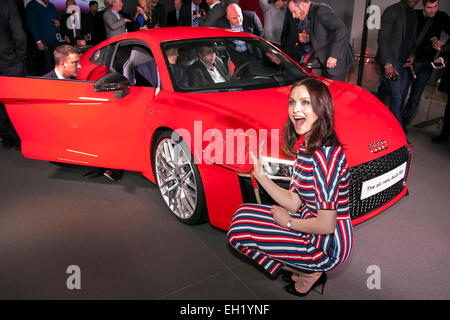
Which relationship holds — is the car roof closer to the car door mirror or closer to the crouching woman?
the car door mirror

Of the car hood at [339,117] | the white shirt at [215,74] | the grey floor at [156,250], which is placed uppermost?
the white shirt at [215,74]

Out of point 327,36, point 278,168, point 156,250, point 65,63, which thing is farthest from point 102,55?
point 327,36

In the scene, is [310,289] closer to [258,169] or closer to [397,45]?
[258,169]

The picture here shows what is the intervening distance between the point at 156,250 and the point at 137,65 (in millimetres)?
1592

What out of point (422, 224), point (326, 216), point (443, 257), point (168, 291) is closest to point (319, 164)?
point (326, 216)

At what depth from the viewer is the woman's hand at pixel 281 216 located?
1.85 metres

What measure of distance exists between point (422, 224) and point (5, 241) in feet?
9.69

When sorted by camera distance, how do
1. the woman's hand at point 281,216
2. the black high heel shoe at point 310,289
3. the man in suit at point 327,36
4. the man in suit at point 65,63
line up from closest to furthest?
the woman's hand at point 281,216 → the black high heel shoe at point 310,289 → the man in suit at point 65,63 → the man in suit at point 327,36

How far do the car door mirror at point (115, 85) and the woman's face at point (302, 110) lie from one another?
5.38 feet

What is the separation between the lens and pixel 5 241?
266 centimetres

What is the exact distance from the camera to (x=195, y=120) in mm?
2455

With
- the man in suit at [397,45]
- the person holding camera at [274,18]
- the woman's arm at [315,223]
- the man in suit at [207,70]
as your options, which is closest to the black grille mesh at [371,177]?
the woman's arm at [315,223]

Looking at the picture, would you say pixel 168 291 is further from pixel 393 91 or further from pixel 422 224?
pixel 393 91

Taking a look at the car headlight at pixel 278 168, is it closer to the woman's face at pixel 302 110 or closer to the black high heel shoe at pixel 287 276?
the woman's face at pixel 302 110
